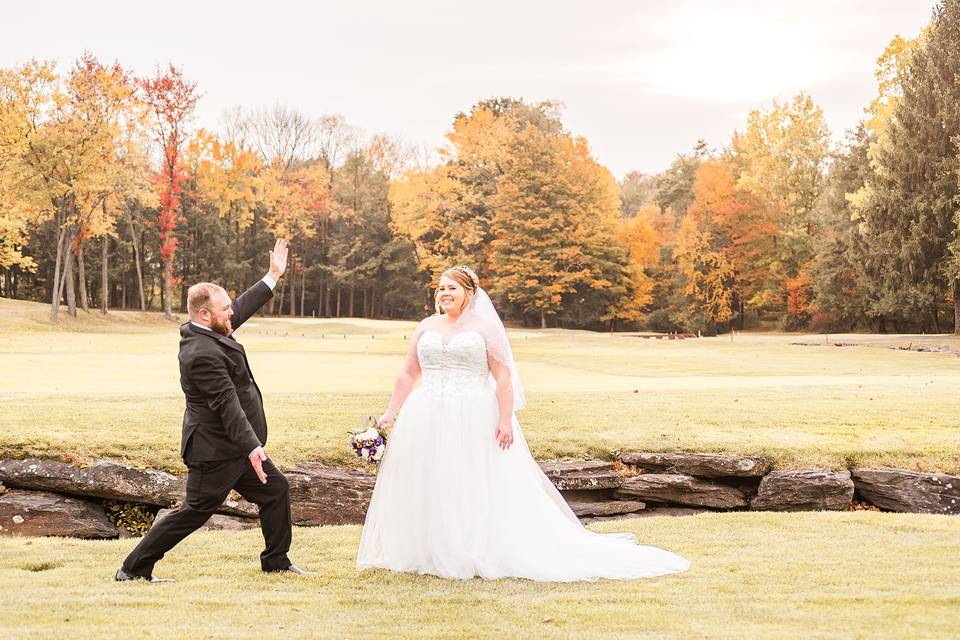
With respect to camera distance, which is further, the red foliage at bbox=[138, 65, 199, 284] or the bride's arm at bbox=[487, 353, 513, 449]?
the red foliage at bbox=[138, 65, 199, 284]

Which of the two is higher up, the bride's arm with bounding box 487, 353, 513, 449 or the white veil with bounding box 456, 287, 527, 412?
the white veil with bounding box 456, 287, 527, 412

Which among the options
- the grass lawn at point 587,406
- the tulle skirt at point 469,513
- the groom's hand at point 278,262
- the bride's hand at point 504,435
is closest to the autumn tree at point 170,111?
the grass lawn at point 587,406

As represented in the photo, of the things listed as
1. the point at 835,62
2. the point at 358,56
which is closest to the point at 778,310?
the point at 835,62

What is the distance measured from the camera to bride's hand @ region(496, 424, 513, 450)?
7422mm

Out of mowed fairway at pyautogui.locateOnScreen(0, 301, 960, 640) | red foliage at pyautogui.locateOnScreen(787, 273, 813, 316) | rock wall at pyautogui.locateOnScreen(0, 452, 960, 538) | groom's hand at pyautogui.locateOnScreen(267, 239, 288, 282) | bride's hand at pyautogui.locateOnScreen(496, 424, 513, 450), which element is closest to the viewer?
mowed fairway at pyautogui.locateOnScreen(0, 301, 960, 640)

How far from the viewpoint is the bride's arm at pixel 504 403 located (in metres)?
7.43

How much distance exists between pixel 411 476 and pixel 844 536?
4167 mm

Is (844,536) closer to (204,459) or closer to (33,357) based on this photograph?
(204,459)

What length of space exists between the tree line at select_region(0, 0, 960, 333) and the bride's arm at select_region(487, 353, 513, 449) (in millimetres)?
40226

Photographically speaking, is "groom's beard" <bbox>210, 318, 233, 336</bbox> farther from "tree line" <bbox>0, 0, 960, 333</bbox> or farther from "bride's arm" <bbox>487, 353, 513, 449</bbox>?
"tree line" <bbox>0, 0, 960, 333</bbox>

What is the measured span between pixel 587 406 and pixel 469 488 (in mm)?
8612

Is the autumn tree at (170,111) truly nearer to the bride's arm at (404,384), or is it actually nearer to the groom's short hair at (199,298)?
the bride's arm at (404,384)

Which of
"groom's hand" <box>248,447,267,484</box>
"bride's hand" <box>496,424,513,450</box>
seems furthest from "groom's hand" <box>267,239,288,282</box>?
"bride's hand" <box>496,424,513,450</box>

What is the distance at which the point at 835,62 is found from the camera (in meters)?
48.0
